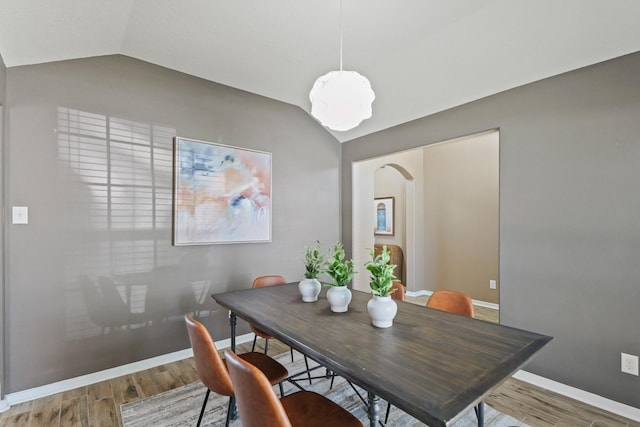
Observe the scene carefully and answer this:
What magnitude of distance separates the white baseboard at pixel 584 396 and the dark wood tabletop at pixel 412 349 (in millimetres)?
1390

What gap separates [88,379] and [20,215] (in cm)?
136

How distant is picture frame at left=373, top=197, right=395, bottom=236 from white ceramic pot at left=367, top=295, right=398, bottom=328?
4.29 m

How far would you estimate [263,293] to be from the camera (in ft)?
7.62

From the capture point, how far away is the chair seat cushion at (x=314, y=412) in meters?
1.30

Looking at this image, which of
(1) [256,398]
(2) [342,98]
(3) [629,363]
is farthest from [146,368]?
(3) [629,363]

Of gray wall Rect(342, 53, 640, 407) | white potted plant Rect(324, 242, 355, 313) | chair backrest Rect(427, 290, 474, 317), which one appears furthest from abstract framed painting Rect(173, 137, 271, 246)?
gray wall Rect(342, 53, 640, 407)

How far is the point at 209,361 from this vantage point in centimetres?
149

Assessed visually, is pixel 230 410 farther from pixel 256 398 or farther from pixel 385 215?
pixel 385 215

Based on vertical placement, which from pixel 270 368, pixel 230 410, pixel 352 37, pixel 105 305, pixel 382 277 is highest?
pixel 352 37

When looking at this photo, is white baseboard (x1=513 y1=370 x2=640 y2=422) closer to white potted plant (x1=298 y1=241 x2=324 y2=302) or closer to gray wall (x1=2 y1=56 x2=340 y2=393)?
white potted plant (x1=298 y1=241 x2=324 y2=302)

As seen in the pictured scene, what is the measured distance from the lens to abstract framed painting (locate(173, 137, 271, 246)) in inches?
114

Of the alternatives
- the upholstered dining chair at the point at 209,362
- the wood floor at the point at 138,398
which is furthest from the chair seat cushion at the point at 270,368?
the wood floor at the point at 138,398

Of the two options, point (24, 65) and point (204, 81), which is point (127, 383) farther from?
point (204, 81)

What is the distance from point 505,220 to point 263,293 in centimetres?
214
